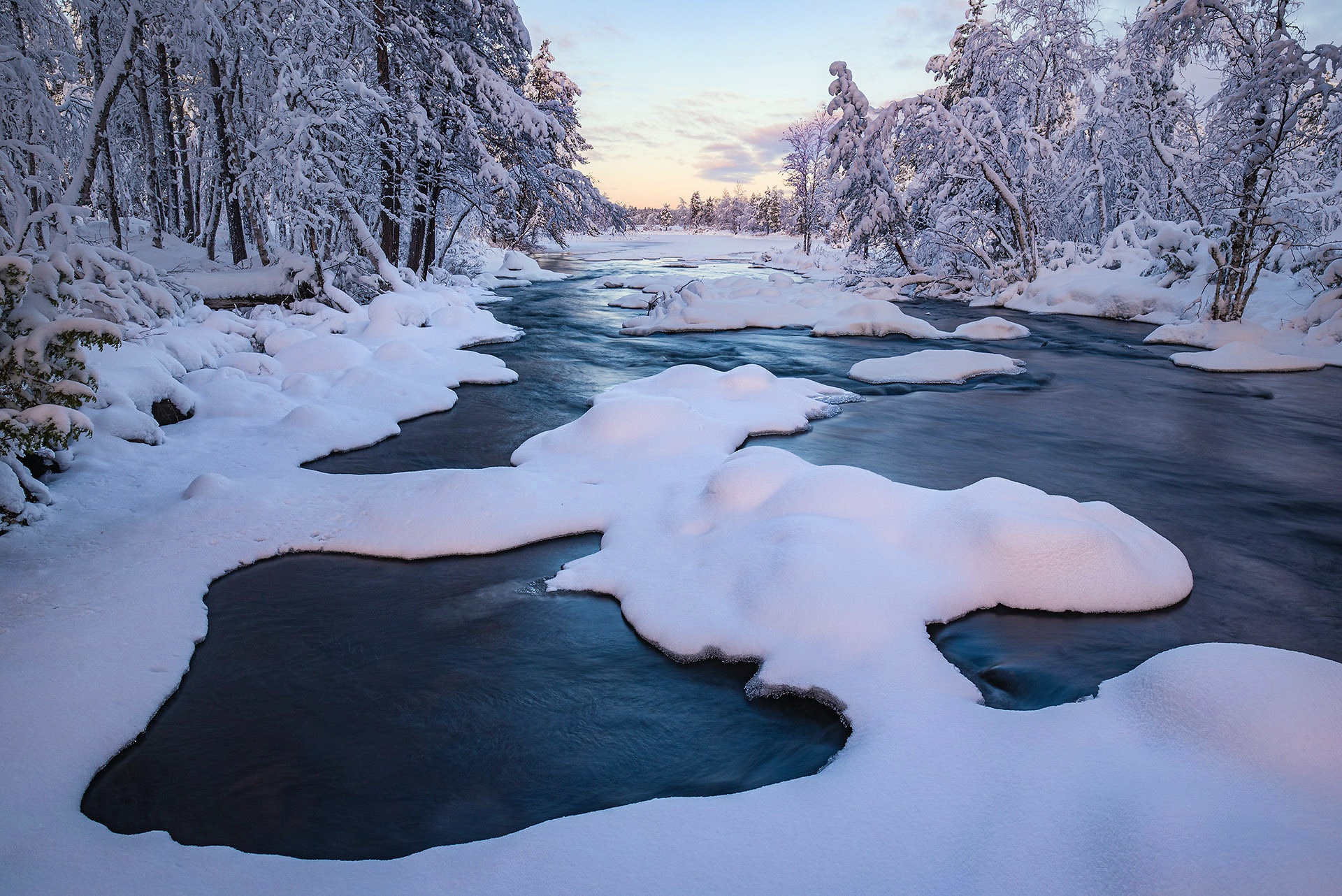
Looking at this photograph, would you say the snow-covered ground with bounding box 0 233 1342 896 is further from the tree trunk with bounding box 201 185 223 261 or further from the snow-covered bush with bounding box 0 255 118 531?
the tree trunk with bounding box 201 185 223 261

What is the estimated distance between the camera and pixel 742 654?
3561 millimetres

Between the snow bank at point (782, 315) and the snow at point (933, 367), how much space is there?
9.18 feet

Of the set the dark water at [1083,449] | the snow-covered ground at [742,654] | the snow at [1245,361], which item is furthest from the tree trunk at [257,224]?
the snow at [1245,361]

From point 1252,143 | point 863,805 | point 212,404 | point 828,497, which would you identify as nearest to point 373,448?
point 212,404

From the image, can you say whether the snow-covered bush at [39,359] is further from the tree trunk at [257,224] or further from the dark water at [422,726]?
the tree trunk at [257,224]

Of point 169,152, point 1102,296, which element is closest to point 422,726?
point 1102,296

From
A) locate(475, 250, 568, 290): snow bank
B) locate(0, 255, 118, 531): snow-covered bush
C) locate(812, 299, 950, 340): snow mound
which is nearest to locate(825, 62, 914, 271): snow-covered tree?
locate(812, 299, 950, 340): snow mound

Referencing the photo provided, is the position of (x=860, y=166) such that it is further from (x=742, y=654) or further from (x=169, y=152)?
(x=169, y=152)

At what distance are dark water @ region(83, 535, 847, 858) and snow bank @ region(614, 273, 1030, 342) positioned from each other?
1118 cm

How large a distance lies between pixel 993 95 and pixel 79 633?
1000 inches

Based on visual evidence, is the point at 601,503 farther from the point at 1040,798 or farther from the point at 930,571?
the point at 1040,798

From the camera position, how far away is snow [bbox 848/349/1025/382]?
10477mm

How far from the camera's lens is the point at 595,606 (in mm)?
4121

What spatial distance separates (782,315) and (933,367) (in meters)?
5.68
